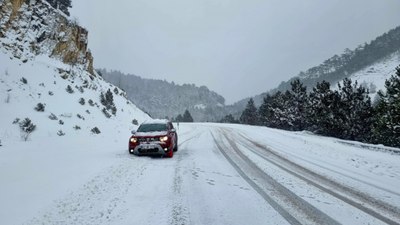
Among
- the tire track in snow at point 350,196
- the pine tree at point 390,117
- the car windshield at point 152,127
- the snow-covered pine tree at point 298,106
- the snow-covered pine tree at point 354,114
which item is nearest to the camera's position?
the tire track in snow at point 350,196

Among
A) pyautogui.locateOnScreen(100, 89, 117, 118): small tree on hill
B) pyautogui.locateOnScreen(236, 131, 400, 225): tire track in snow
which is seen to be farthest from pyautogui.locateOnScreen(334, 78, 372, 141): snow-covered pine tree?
pyautogui.locateOnScreen(236, 131, 400, 225): tire track in snow

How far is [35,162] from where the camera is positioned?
10031 mm

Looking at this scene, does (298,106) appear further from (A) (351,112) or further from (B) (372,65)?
(B) (372,65)

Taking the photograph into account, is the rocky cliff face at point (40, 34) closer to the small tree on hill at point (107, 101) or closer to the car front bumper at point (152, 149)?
the small tree on hill at point (107, 101)

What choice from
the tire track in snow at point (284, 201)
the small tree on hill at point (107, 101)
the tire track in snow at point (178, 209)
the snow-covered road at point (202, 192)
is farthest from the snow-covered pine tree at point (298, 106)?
the tire track in snow at point (178, 209)

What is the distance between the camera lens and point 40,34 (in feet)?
83.4

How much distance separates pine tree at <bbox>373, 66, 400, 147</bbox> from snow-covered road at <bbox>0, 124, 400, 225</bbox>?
50.0 ft

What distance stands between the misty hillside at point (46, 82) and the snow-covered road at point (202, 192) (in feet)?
14.0

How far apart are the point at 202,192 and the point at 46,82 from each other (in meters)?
17.0

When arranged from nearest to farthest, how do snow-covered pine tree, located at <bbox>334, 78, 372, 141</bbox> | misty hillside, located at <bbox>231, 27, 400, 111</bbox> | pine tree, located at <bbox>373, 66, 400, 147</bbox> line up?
Result: pine tree, located at <bbox>373, 66, 400, 147</bbox> < snow-covered pine tree, located at <bbox>334, 78, 372, 141</bbox> < misty hillside, located at <bbox>231, 27, 400, 111</bbox>

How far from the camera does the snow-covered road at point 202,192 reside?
5.49 m

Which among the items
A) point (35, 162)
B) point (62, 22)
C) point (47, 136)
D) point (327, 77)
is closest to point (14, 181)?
point (35, 162)

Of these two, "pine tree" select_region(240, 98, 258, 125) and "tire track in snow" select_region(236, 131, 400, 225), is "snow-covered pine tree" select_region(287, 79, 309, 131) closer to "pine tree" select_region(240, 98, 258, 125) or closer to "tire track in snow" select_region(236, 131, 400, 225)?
"pine tree" select_region(240, 98, 258, 125)

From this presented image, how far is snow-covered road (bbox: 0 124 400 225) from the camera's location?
5.49 meters
